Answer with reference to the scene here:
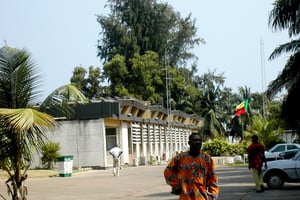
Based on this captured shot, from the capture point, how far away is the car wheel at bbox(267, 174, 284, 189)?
19.7 metres

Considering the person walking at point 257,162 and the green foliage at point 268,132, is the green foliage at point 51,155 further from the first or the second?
the person walking at point 257,162

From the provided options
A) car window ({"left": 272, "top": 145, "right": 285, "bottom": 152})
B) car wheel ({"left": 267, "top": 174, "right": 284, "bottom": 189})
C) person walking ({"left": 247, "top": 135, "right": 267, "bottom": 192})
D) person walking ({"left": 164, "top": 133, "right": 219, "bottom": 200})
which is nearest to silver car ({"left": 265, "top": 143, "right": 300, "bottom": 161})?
car window ({"left": 272, "top": 145, "right": 285, "bottom": 152})

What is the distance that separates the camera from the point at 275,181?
19734mm

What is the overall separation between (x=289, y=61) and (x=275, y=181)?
979 cm

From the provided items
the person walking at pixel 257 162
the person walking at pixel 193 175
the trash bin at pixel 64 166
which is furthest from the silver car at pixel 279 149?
the person walking at pixel 193 175

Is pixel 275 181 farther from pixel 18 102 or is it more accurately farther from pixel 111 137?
pixel 111 137

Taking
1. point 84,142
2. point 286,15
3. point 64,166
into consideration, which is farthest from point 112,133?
point 286,15

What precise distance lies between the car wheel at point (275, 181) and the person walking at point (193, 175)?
1225 cm

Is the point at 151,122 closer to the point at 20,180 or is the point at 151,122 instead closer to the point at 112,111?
the point at 112,111

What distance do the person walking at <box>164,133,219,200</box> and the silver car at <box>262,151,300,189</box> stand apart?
1186 cm

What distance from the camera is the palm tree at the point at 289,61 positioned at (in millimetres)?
24922

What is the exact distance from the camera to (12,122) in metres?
10.8

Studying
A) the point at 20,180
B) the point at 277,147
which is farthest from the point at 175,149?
the point at 20,180

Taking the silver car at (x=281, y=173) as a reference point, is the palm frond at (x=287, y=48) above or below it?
above
